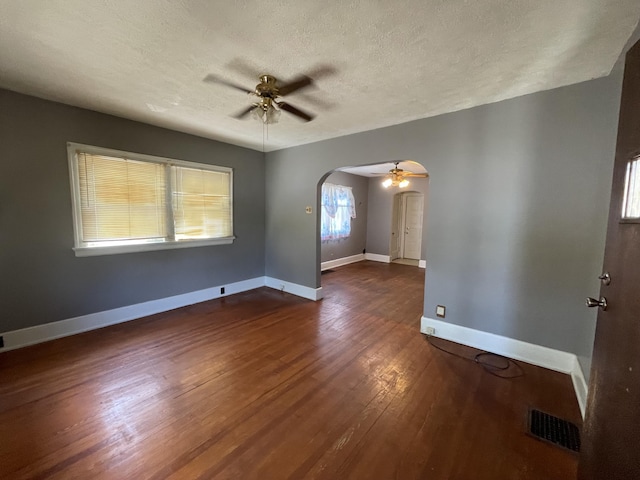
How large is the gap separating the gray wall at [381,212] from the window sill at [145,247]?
468cm

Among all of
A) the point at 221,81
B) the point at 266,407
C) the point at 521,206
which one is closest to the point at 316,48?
the point at 221,81

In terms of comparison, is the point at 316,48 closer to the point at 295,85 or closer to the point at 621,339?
the point at 295,85

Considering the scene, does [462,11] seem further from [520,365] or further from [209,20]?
[520,365]

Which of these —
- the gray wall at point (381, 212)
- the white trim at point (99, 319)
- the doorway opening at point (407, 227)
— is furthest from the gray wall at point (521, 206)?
the doorway opening at point (407, 227)

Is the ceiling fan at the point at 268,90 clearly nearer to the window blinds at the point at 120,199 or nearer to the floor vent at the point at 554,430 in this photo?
the window blinds at the point at 120,199

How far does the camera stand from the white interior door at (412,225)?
793cm

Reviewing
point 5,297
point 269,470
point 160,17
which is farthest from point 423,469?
point 5,297

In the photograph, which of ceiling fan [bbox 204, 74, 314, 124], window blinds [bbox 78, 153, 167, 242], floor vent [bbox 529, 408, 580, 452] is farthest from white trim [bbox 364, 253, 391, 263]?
ceiling fan [bbox 204, 74, 314, 124]

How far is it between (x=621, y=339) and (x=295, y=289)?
3.92 metres

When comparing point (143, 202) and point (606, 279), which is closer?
point (606, 279)

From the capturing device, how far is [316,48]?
174 cm

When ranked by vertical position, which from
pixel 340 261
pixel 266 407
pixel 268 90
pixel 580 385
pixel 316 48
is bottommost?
pixel 266 407

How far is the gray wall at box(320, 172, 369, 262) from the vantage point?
6.79m

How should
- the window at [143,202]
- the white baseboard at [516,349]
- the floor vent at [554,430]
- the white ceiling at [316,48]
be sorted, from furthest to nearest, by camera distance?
the window at [143,202], the white baseboard at [516,349], the floor vent at [554,430], the white ceiling at [316,48]
